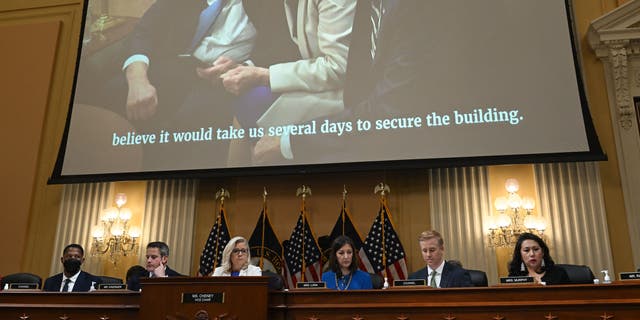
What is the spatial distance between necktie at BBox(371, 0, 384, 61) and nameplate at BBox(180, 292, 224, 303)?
3903mm

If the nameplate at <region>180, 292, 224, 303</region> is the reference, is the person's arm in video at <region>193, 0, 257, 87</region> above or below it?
above

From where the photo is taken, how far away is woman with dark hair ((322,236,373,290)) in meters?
4.74

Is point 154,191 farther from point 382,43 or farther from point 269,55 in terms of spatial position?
point 382,43

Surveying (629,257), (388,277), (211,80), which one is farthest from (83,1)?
(629,257)

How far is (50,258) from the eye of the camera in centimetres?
727

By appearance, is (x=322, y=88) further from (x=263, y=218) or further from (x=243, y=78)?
(x=263, y=218)

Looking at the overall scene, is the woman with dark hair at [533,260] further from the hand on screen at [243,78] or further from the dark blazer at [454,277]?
the hand on screen at [243,78]

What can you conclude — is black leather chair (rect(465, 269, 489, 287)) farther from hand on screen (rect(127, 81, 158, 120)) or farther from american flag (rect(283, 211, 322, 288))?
hand on screen (rect(127, 81, 158, 120))

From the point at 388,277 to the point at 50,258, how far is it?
13.4 ft

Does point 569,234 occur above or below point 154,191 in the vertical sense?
below

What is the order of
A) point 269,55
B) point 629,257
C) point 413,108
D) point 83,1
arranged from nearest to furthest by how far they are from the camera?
1. point 629,257
2. point 413,108
3. point 269,55
4. point 83,1

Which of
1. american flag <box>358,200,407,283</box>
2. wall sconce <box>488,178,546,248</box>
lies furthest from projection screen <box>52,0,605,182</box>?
american flag <box>358,200,407,283</box>

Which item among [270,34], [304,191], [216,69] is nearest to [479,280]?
[304,191]

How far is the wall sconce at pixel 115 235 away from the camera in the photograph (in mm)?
6992
